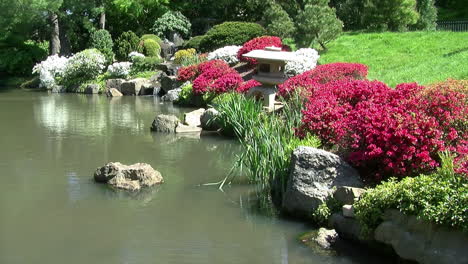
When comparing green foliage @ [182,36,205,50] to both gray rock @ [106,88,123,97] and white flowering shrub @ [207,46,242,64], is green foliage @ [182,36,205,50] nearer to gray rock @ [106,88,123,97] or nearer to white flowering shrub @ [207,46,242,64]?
white flowering shrub @ [207,46,242,64]

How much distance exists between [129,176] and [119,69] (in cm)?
1547

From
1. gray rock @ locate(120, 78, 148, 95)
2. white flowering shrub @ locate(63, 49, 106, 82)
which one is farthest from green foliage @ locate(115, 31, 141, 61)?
gray rock @ locate(120, 78, 148, 95)

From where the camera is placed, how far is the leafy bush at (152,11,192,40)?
92.8 feet

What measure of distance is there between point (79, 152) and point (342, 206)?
6.41m

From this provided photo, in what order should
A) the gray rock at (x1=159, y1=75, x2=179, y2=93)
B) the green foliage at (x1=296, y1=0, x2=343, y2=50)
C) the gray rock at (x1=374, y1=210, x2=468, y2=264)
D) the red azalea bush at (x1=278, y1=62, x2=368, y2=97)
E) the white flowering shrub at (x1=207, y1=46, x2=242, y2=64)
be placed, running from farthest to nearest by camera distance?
the gray rock at (x1=159, y1=75, x2=179, y2=93) → the white flowering shrub at (x1=207, y1=46, x2=242, y2=64) → the green foliage at (x1=296, y1=0, x2=343, y2=50) → the red azalea bush at (x1=278, y1=62, x2=368, y2=97) → the gray rock at (x1=374, y1=210, x2=468, y2=264)

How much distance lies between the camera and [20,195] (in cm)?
866

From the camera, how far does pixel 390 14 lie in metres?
22.9

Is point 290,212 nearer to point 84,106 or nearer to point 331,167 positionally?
point 331,167

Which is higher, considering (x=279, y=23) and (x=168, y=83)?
(x=279, y=23)

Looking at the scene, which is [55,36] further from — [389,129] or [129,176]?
[389,129]

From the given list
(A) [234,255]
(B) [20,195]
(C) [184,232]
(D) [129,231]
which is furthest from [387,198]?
(B) [20,195]

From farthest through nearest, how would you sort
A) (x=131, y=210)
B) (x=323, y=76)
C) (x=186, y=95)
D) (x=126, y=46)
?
(x=126, y=46) < (x=186, y=95) < (x=323, y=76) < (x=131, y=210)

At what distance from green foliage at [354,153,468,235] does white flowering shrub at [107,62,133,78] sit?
18.6 m

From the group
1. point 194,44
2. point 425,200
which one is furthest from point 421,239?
point 194,44
